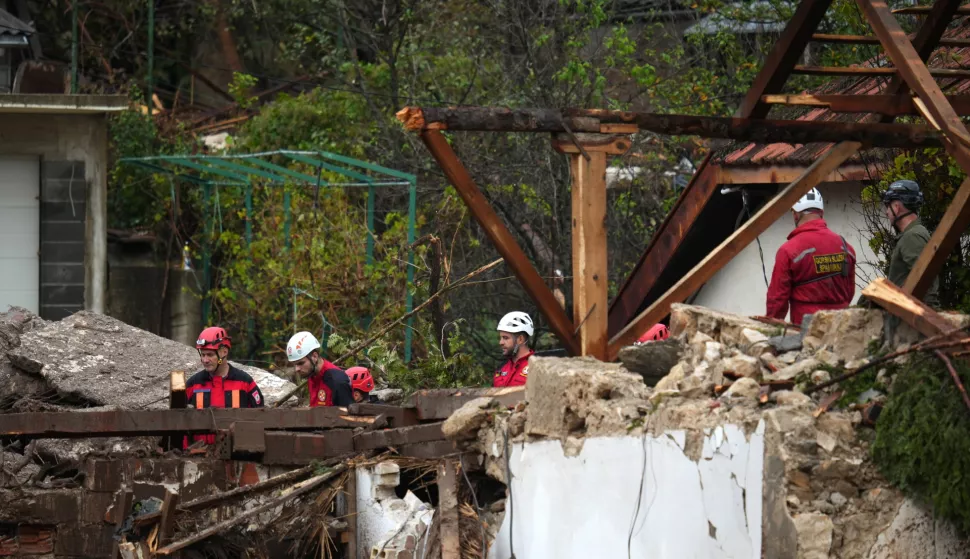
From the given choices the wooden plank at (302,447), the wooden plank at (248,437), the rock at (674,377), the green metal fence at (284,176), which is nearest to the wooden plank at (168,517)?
the wooden plank at (248,437)

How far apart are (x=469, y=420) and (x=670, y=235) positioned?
5079 millimetres

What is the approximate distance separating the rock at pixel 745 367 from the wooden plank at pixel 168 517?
3.66 metres

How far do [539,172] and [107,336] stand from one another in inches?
216

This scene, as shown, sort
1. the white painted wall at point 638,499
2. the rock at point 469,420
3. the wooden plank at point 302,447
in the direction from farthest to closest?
Answer: 1. the wooden plank at point 302,447
2. the rock at point 469,420
3. the white painted wall at point 638,499

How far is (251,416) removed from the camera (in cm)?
861

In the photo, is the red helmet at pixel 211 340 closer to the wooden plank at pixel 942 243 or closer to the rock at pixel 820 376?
the wooden plank at pixel 942 243

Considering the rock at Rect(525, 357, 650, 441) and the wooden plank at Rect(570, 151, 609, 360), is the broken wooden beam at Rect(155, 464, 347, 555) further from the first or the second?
the wooden plank at Rect(570, 151, 609, 360)

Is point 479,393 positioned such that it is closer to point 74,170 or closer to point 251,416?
point 251,416

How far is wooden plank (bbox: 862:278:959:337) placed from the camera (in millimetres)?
4652

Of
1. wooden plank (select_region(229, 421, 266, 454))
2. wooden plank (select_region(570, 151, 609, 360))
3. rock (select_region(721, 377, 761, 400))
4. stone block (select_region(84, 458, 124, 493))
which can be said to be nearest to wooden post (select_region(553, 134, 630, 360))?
wooden plank (select_region(570, 151, 609, 360))

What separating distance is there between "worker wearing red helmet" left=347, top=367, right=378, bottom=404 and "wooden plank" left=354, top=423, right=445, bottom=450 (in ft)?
8.52

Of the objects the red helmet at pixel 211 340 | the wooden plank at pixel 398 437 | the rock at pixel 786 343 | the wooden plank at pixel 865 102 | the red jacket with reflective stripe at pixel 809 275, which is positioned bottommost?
the wooden plank at pixel 398 437

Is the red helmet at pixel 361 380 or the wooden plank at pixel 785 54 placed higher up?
the wooden plank at pixel 785 54

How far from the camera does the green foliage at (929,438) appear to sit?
4480 mm
